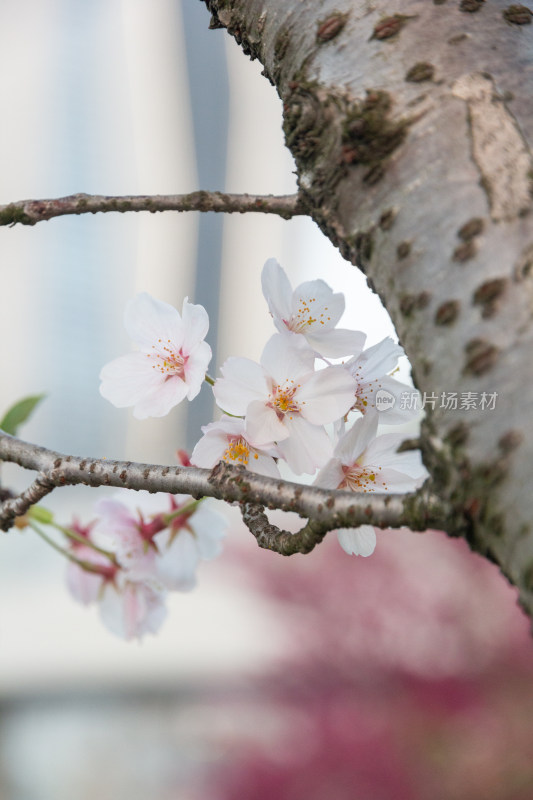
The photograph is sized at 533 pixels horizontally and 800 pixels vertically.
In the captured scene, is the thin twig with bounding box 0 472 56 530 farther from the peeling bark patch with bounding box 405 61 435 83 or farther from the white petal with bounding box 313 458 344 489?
the peeling bark patch with bounding box 405 61 435 83

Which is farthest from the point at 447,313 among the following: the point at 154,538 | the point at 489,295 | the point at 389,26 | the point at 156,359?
the point at 154,538

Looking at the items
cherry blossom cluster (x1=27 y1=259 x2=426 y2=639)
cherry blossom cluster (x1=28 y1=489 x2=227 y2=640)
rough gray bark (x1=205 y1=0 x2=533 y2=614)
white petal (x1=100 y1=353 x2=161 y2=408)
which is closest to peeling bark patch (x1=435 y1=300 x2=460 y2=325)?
rough gray bark (x1=205 y1=0 x2=533 y2=614)

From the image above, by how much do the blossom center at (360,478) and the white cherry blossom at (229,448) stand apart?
4 cm

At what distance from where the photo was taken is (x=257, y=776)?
1.30 meters

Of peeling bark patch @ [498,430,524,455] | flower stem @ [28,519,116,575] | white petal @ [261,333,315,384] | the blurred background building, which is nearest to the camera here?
peeling bark patch @ [498,430,524,455]

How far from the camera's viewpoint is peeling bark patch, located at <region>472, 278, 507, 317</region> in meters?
0.17

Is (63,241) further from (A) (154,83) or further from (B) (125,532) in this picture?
(B) (125,532)

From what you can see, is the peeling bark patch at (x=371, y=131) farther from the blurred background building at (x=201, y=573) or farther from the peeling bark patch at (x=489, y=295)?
the blurred background building at (x=201, y=573)

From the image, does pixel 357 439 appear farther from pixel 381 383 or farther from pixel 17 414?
pixel 17 414

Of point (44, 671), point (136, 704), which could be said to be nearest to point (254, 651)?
point (136, 704)

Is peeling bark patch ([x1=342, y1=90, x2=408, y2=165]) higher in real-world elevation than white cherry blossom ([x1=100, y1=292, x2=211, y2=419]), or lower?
higher

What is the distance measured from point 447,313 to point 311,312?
0.19 m

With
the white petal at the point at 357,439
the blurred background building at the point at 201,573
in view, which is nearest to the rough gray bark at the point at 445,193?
the white petal at the point at 357,439

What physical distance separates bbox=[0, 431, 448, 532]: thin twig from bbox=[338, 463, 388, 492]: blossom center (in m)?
0.10
